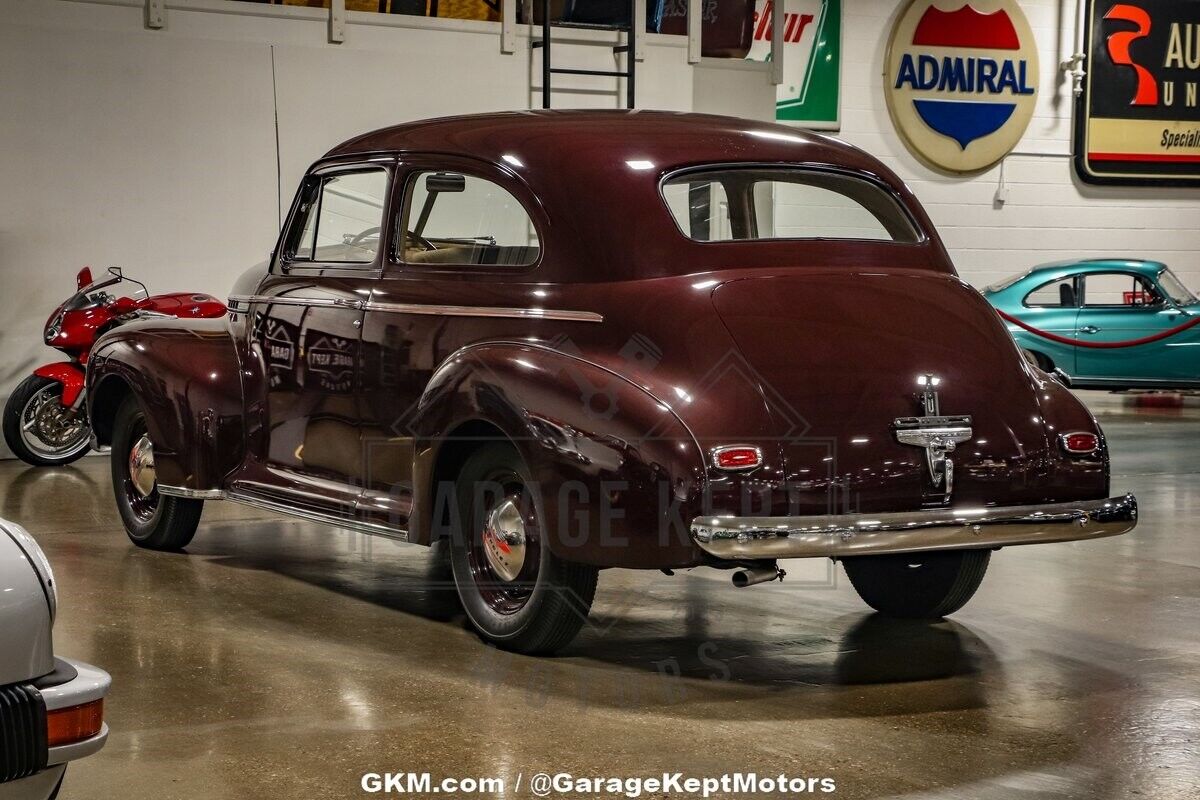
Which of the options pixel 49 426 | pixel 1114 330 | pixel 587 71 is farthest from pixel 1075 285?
pixel 49 426

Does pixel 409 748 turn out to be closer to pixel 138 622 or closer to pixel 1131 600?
pixel 138 622

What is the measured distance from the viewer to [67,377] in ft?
33.9

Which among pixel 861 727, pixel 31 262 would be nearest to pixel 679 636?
pixel 861 727

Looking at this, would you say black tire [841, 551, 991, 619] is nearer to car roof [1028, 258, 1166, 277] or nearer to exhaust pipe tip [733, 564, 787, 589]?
exhaust pipe tip [733, 564, 787, 589]

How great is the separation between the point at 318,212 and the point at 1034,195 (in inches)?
573

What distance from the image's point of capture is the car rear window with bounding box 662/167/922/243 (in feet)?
18.1

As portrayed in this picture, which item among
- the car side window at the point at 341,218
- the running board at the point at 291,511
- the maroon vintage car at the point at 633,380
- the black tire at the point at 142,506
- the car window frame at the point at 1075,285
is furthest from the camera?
the car window frame at the point at 1075,285

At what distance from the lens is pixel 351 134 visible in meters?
11.7

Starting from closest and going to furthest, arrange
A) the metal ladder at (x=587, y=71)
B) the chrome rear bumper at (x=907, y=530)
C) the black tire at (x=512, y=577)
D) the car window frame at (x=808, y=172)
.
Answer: the chrome rear bumper at (x=907, y=530)
the black tire at (x=512, y=577)
the car window frame at (x=808, y=172)
the metal ladder at (x=587, y=71)

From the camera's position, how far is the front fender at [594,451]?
4578 mm

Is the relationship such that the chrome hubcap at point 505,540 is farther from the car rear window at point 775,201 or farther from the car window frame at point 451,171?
the car rear window at point 775,201

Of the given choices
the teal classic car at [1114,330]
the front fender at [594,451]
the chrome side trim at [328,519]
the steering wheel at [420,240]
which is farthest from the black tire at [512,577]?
the teal classic car at [1114,330]

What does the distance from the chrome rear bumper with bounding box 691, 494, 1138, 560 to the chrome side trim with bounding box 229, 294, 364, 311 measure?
6.55 ft

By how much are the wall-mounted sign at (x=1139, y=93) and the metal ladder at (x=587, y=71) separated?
9.31 m
